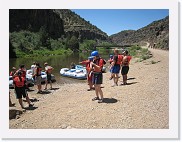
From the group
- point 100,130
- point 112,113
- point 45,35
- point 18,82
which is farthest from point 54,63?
point 45,35

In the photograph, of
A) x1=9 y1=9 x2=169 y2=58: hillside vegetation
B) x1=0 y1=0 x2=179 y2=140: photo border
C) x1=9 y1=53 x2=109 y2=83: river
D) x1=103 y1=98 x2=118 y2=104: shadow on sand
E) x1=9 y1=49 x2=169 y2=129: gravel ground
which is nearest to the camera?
x1=0 y1=0 x2=179 y2=140: photo border

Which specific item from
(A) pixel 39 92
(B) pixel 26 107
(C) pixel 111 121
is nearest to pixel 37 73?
(A) pixel 39 92

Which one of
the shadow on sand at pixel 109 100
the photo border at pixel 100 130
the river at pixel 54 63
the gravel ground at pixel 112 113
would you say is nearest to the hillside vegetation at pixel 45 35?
the river at pixel 54 63

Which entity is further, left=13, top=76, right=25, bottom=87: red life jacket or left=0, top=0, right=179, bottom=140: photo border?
left=13, top=76, right=25, bottom=87: red life jacket

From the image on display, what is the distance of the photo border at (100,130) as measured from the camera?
7.15 m

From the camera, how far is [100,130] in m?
7.36

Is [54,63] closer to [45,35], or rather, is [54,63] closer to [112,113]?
[112,113]

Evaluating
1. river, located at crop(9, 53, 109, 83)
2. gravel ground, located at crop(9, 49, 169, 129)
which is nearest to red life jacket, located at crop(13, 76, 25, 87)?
gravel ground, located at crop(9, 49, 169, 129)

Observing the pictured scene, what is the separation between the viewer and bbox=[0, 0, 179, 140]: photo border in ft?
23.5

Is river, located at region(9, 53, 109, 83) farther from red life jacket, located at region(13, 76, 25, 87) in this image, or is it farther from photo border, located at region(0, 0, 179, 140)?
photo border, located at region(0, 0, 179, 140)

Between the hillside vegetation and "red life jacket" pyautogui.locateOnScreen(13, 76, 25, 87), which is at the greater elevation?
the hillside vegetation

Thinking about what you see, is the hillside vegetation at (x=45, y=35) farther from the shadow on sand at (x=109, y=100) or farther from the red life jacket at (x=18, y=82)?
the shadow on sand at (x=109, y=100)
